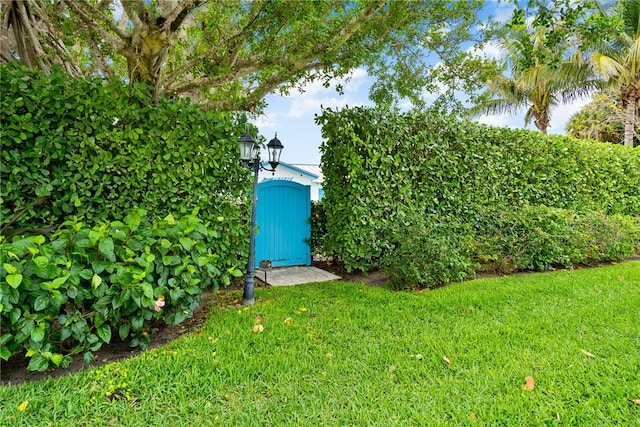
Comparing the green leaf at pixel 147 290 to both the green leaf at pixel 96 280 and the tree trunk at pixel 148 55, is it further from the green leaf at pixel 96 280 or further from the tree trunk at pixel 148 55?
the tree trunk at pixel 148 55

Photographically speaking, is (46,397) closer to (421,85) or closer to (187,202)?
(187,202)

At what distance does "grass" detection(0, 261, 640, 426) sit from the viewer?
193 cm

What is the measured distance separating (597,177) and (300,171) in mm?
12174

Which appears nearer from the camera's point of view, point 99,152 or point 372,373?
point 372,373

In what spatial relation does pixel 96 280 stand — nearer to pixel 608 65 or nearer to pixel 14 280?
pixel 14 280

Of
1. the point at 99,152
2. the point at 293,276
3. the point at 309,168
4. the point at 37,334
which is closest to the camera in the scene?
the point at 37,334

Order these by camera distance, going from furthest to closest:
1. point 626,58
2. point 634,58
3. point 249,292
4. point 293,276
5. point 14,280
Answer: point 626,58, point 634,58, point 293,276, point 249,292, point 14,280

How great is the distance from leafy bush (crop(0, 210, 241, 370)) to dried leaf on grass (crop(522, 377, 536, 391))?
2.54 meters

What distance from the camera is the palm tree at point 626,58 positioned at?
1010cm

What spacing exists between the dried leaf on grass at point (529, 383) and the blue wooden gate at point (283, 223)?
4120 millimetres

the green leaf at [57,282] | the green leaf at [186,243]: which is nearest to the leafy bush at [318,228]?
the green leaf at [186,243]

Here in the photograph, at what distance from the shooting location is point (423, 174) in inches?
224

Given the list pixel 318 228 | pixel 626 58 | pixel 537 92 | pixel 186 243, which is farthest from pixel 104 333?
pixel 537 92

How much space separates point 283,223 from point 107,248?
360 centimetres
